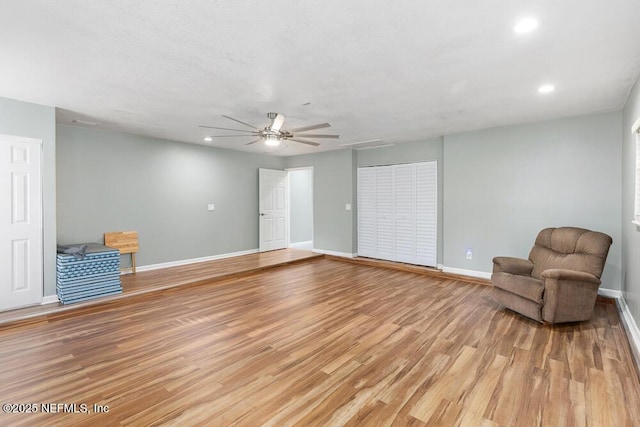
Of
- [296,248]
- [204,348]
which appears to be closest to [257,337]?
[204,348]

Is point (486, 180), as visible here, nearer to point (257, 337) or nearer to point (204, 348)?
point (257, 337)

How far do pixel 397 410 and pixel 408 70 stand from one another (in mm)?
2655

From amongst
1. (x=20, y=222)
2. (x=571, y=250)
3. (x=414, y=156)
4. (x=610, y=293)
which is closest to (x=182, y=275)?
(x=20, y=222)

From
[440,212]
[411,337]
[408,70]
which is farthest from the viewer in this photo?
[440,212]

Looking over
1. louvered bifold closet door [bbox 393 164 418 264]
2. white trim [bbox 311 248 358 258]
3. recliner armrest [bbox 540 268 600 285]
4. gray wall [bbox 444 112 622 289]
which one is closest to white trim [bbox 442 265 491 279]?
gray wall [bbox 444 112 622 289]

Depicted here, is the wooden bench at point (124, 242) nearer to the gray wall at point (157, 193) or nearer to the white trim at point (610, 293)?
the gray wall at point (157, 193)

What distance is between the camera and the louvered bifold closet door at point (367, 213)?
6.63 metres

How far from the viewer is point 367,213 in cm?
673

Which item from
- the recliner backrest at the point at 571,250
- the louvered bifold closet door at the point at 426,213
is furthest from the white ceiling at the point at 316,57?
the louvered bifold closet door at the point at 426,213

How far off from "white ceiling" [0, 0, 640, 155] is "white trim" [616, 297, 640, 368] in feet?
7.73

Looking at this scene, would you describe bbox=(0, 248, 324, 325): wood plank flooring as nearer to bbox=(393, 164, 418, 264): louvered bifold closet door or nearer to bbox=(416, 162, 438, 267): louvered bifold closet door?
bbox=(393, 164, 418, 264): louvered bifold closet door

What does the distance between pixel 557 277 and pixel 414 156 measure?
134 inches

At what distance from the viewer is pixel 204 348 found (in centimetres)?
278

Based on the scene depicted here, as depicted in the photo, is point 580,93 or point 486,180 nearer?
point 580,93
